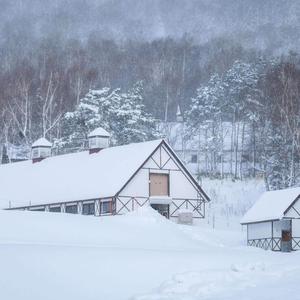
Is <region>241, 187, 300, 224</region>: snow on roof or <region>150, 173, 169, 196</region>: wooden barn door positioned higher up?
<region>150, 173, 169, 196</region>: wooden barn door

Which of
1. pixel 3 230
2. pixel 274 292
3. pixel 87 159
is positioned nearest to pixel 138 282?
pixel 274 292

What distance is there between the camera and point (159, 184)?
48.4 meters

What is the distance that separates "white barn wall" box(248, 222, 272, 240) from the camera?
42.8m

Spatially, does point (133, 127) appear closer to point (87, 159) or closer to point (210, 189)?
point (210, 189)

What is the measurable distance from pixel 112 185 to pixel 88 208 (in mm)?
2489

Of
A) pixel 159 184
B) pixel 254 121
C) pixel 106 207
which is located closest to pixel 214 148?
pixel 254 121

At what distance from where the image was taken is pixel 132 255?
2420 cm

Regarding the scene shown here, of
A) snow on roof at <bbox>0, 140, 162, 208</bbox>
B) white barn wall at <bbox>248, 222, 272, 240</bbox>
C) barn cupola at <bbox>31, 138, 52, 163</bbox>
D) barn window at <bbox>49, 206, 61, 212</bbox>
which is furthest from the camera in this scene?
barn cupola at <bbox>31, 138, 52, 163</bbox>

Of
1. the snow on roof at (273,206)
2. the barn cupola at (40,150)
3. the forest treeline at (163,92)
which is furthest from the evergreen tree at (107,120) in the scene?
the snow on roof at (273,206)

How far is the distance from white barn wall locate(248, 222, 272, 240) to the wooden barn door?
7288 millimetres

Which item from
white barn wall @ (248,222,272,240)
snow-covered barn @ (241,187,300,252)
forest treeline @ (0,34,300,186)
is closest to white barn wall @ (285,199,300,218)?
snow-covered barn @ (241,187,300,252)

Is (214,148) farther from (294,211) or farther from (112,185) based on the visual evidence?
(294,211)

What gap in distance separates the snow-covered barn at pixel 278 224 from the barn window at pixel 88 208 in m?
10.4

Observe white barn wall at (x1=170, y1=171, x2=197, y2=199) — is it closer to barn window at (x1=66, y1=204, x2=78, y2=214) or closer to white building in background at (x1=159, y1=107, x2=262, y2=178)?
barn window at (x1=66, y1=204, x2=78, y2=214)
